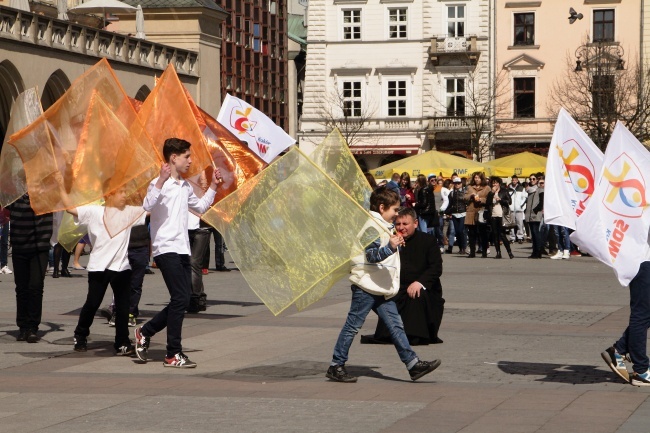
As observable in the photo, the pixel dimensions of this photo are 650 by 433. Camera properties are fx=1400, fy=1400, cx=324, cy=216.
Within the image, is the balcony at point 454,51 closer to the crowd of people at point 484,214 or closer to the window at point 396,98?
the window at point 396,98

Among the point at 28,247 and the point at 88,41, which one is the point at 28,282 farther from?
the point at 88,41

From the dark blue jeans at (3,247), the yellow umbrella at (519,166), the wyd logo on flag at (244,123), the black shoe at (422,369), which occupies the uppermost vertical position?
the wyd logo on flag at (244,123)

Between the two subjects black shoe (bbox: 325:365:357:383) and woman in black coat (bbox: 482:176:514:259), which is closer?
black shoe (bbox: 325:365:357:383)

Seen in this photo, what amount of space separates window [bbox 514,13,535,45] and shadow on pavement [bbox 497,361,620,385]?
63.3 metres

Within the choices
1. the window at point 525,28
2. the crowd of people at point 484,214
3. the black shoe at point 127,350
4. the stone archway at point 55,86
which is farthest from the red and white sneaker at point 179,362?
the window at point 525,28

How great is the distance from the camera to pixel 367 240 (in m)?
10.8

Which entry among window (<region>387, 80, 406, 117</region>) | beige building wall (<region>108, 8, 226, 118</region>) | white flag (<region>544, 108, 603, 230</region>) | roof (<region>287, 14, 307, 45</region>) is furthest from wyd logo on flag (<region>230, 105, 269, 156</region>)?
roof (<region>287, 14, 307, 45</region>)

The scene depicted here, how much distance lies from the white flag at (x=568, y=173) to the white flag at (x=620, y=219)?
30cm

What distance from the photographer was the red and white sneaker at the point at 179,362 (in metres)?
11.8

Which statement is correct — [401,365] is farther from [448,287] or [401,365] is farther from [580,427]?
[448,287]

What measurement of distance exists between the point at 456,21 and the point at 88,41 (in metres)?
33.2

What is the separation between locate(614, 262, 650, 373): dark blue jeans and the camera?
422 inches

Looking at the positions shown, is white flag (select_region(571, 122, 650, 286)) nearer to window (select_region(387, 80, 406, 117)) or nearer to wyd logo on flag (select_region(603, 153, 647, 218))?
wyd logo on flag (select_region(603, 153, 647, 218))

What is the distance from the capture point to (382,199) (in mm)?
11031
